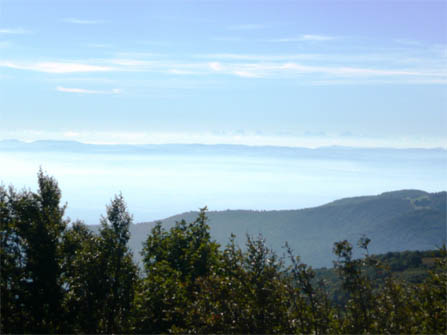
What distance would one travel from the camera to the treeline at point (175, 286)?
20906mm

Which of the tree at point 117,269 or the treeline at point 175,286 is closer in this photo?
the treeline at point 175,286

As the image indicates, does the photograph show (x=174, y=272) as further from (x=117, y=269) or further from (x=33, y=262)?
(x=33, y=262)

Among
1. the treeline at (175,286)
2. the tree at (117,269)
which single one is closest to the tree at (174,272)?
the treeline at (175,286)

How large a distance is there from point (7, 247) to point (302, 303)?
20314 mm

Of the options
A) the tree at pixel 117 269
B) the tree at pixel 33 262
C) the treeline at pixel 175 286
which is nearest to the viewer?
the treeline at pixel 175 286

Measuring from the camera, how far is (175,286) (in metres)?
28.6

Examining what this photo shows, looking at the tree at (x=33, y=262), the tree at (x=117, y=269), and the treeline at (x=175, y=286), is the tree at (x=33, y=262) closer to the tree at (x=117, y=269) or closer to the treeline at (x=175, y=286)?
the treeline at (x=175, y=286)

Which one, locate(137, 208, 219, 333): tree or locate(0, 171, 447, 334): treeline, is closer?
locate(0, 171, 447, 334): treeline

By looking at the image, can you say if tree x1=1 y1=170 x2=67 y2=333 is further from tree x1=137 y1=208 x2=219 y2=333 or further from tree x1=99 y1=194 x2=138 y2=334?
tree x1=137 y1=208 x2=219 y2=333

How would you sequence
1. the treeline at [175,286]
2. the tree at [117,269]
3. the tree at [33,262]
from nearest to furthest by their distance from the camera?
the treeline at [175,286] < the tree at [117,269] < the tree at [33,262]

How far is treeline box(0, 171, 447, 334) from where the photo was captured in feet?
68.6

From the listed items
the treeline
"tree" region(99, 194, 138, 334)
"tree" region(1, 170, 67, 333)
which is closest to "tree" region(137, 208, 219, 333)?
the treeline

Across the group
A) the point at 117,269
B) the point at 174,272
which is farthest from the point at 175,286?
the point at 117,269

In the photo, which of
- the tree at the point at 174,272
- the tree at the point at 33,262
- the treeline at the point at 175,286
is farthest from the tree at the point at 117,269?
the tree at the point at 33,262
